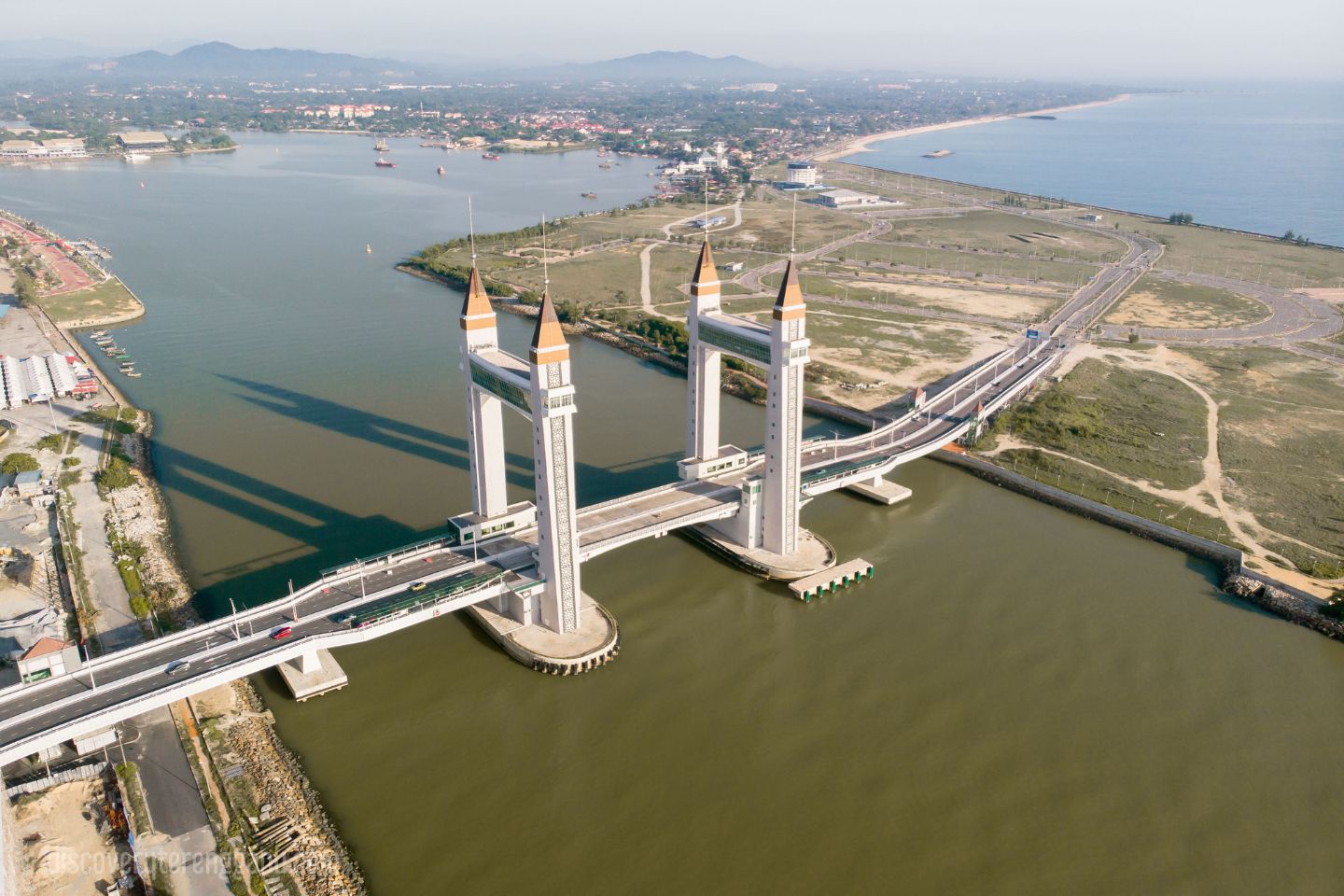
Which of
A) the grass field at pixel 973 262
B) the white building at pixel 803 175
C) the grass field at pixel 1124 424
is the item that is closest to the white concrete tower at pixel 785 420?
the grass field at pixel 1124 424

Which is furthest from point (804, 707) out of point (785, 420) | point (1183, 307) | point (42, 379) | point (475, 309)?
point (1183, 307)

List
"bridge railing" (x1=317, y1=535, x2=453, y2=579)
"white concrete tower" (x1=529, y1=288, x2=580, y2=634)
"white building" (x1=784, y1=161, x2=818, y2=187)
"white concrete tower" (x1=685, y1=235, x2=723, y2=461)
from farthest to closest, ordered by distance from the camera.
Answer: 1. "white building" (x1=784, y1=161, x2=818, y2=187)
2. "white concrete tower" (x1=685, y1=235, x2=723, y2=461)
3. "bridge railing" (x1=317, y1=535, x2=453, y2=579)
4. "white concrete tower" (x1=529, y1=288, x2=580, y2=634)

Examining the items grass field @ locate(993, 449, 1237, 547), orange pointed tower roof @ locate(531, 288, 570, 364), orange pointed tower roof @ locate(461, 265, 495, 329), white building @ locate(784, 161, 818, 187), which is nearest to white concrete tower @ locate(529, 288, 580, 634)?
orange pointed tower roof @ locate(531, 288, 570, 364)

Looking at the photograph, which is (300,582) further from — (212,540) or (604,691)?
(604,691)

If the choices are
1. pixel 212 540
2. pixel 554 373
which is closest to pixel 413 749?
pixel 554 373

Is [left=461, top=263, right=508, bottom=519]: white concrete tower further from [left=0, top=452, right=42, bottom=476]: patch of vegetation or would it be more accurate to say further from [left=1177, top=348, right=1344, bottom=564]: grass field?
[left=1177, top=348, right=1344, bottom=564]: grass field

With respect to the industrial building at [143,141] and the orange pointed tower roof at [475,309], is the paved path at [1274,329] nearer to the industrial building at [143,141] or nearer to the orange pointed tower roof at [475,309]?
the orange pointed tower roof at [475,309]
